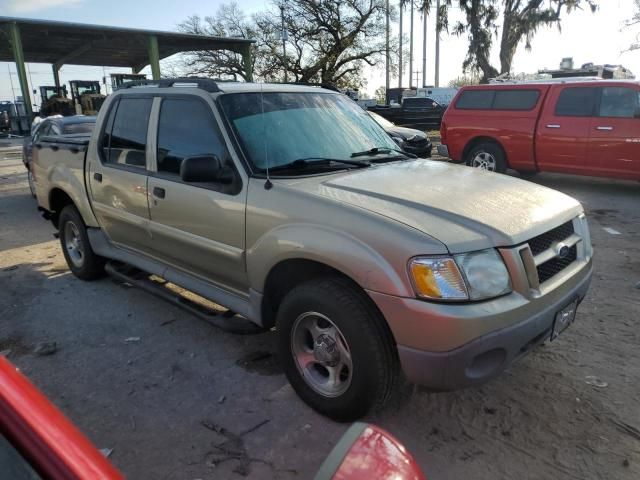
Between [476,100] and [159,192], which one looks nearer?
[159,192]

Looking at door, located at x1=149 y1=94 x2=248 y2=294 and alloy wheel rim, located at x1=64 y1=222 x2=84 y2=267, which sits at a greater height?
door, located at x1=149 y1=94 x2=248 y2=294

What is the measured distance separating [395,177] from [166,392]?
2.00 m

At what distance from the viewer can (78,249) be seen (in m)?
5.21

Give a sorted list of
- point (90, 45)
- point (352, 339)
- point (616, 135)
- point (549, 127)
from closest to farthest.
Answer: point (352, 339)
point (616, 135)
point (549, 127)
point (90, 45)

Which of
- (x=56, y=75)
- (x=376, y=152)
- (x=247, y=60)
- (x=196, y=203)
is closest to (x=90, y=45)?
(x=56, y=75)

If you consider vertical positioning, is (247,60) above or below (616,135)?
above

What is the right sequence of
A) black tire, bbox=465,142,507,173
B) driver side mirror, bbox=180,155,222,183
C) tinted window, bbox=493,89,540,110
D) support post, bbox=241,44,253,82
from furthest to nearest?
support post, bbox=241,44,253,82 → black tire, bbox=465,142,507,173 → tinted window, bbox=493,89,540,110 → driver side mirror, bbox=180,155,222,183

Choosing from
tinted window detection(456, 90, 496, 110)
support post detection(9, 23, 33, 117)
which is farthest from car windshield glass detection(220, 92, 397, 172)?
support post detection(9, 23, 33, 117)

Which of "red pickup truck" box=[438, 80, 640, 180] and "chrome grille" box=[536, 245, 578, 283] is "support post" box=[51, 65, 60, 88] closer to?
"red pickup truck" box=[438, 80, 640, 180]

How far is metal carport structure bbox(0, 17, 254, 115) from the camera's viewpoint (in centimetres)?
2767

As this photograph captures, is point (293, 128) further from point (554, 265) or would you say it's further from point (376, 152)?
point (554, 265)

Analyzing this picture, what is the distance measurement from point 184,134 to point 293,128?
0.80m

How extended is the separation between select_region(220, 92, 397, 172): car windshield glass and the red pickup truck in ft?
20.9

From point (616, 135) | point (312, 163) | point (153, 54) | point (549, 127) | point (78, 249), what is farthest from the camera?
point (153, 54)
